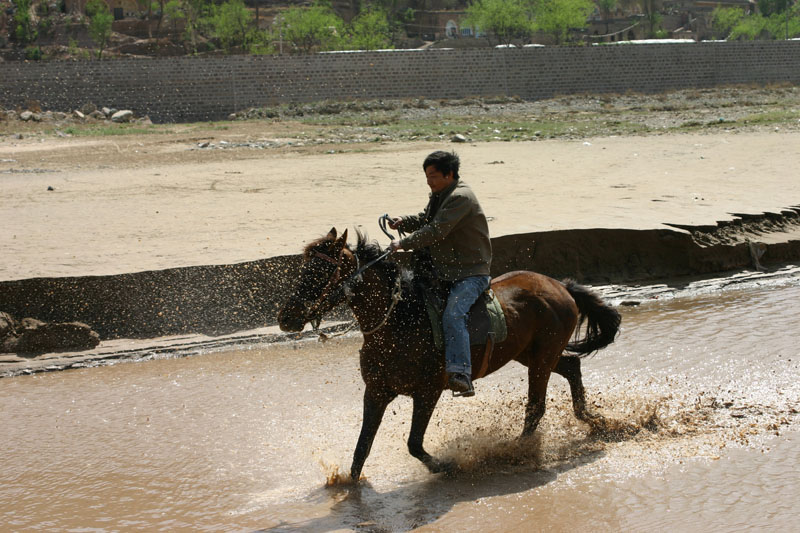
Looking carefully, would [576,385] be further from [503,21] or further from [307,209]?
[503,21]

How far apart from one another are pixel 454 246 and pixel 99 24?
6362 centimetres

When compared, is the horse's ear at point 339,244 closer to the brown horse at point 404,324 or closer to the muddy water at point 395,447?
the brown horse at point 404,324

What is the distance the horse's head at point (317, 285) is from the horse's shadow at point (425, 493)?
3.91ft

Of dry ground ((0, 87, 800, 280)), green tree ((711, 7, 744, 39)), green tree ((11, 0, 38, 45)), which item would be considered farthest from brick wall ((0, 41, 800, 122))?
green tree ((711, 7, 744, 39))

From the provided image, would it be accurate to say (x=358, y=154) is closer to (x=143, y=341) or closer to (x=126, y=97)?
(x=143, y=341)

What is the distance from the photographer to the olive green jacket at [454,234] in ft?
15.3

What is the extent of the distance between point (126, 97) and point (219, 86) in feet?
14.9

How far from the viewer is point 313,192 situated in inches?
535

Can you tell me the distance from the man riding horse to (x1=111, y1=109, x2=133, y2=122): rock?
33357 mm

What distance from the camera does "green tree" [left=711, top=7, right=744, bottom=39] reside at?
3123 inches

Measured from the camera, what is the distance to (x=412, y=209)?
1183 centimetres

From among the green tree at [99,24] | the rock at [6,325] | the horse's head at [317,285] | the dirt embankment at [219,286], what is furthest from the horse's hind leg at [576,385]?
the green tree at [99,24]

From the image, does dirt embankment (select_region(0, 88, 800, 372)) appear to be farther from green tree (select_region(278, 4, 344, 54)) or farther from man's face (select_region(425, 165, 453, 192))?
green tree (select_region(278, 4, 344, 54))

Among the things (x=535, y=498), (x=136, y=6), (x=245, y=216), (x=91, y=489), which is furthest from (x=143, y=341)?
(x=136, y=6)
